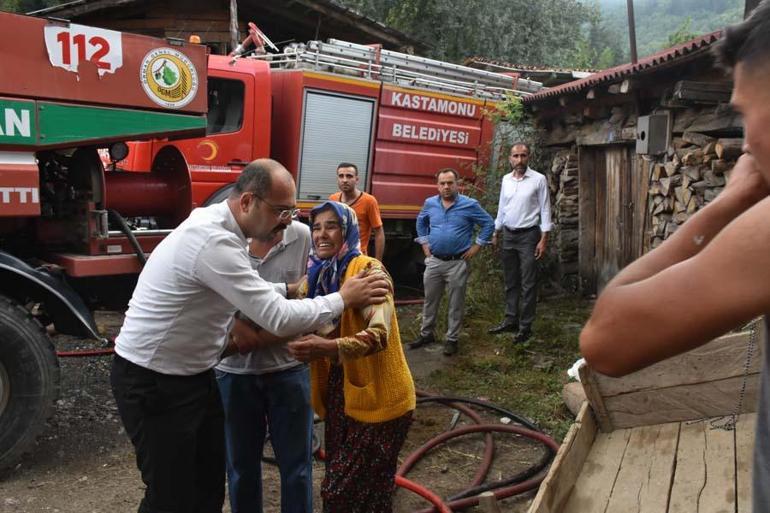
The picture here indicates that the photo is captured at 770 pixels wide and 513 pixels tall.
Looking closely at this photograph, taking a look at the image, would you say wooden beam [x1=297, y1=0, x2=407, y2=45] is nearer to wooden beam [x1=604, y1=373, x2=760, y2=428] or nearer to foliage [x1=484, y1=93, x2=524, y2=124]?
foliage [x1=484, y1=93, x2=524, y2=124]

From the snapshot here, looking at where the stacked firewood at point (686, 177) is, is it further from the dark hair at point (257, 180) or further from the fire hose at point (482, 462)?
the dark hair at point (257, 180)

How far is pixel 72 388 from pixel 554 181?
606 cm

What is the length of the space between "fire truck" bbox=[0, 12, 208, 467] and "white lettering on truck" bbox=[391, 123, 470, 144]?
3.74 meters

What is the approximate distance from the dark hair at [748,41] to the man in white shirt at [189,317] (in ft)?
5.24

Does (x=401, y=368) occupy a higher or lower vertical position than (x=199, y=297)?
lower

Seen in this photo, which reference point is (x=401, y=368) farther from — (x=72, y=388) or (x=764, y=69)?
(x=72, y=388)

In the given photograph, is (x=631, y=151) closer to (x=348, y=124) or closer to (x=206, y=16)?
(x=348, y=124)

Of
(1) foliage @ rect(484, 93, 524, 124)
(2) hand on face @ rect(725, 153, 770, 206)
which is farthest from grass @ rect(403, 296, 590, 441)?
(2) hand on face @ rect(725, 153, 770, 206)

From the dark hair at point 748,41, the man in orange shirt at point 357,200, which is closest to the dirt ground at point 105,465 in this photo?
the man in orange shirt at point 357,200

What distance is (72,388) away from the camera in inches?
192

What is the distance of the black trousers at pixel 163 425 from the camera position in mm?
2240

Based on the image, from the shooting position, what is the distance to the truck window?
20.4 feet

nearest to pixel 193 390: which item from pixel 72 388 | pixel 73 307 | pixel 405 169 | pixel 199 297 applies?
pixel 199 297

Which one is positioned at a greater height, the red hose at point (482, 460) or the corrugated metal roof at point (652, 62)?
the corrugated metal roof at point (652, 62)
